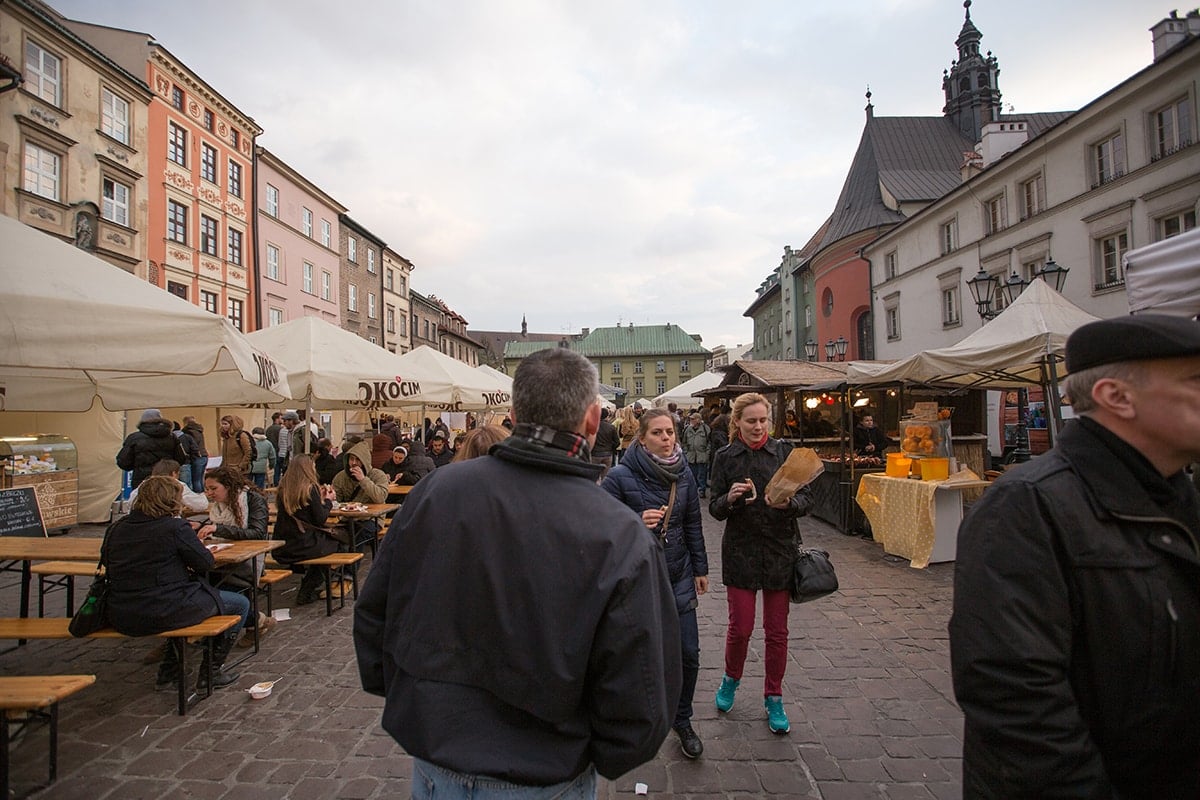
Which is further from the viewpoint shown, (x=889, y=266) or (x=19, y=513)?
(x=889, y=266)

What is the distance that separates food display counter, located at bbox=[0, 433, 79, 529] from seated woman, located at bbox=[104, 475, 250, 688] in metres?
7.63

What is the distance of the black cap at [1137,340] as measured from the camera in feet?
4.39

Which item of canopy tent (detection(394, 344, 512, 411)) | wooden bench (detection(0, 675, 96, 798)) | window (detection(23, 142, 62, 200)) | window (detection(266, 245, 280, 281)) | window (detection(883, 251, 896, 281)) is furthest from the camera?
window (detection(883, 251, 896, 281))

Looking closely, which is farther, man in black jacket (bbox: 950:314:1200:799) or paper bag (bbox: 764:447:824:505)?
paper bag (bbox: 764:447:824:505)

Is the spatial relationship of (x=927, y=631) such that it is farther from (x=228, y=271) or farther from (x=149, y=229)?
(x=228, y=271)

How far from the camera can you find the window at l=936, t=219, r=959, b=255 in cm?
2444

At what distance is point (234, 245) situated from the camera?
2517 centimetres

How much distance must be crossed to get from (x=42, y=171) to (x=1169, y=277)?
23.4 m

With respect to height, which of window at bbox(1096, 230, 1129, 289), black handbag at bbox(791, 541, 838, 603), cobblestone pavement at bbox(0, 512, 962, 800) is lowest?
cobblestone pavement at bbox(0, 512, 962, 800)

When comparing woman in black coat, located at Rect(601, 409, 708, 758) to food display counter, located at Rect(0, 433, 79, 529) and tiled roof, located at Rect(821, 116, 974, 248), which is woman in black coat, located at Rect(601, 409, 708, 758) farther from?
tiled roof, located at Rect(821, 116, 974, 248)

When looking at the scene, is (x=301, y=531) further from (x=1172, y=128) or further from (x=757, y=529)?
(x=1172, y=128)

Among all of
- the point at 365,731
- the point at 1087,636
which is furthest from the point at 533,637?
the point at 365,731

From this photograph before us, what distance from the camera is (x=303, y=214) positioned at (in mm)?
30672

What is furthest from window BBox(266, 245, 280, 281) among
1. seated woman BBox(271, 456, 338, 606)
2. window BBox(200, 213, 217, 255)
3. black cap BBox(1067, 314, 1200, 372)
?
black cap BBox(1067, 314, 1200, 372)
